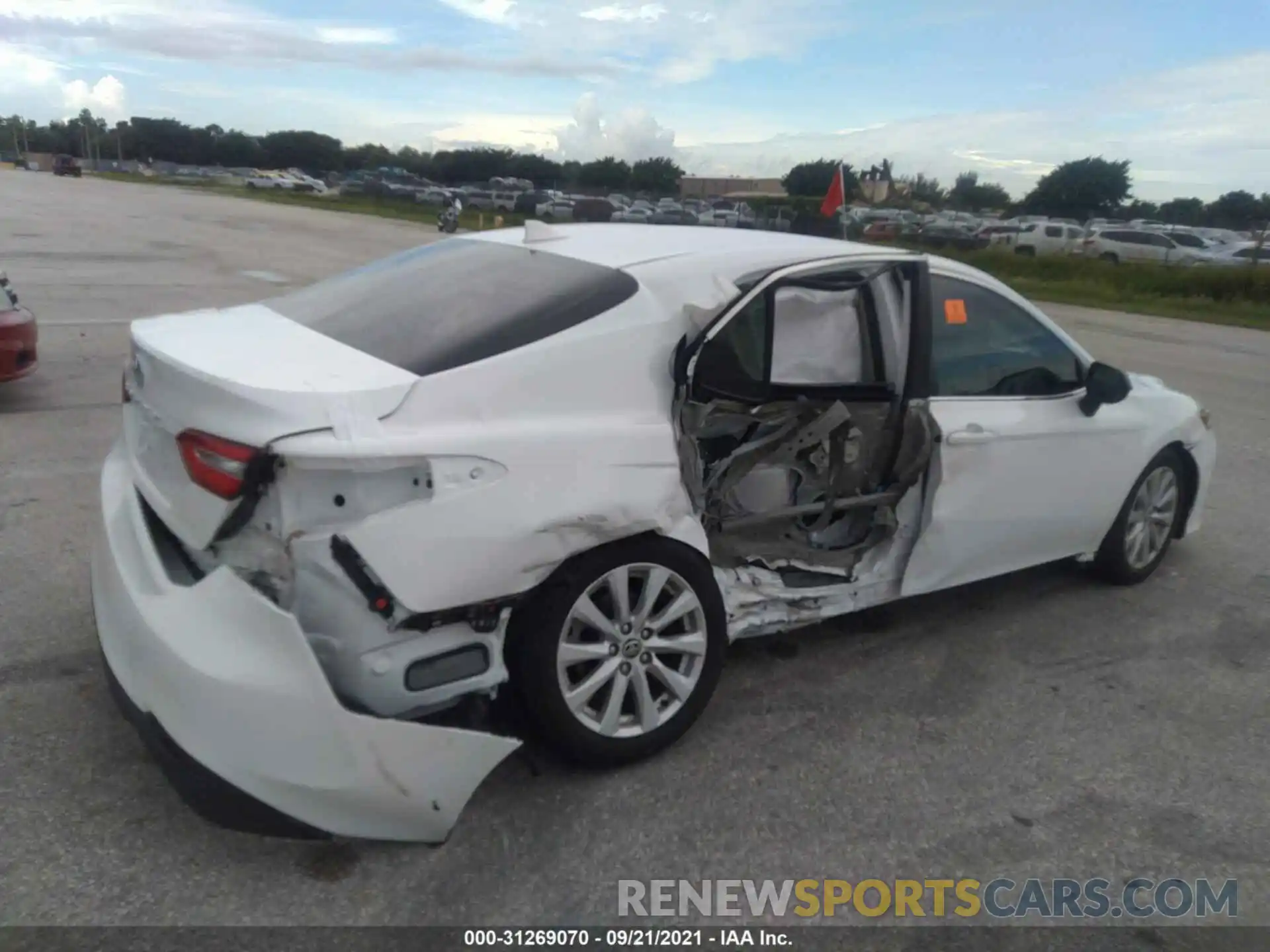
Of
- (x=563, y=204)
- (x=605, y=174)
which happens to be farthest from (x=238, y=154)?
(x=563, y=204)

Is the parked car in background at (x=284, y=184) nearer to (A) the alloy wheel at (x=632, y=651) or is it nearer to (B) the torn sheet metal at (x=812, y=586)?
(B) the torn sheet metal at (x=812, y=586)

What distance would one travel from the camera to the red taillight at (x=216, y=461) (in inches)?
109

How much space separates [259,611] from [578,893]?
111cm

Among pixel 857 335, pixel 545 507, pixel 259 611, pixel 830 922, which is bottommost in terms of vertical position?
pixel 830 922

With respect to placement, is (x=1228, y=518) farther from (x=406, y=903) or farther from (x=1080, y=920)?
(x=406, y=903)

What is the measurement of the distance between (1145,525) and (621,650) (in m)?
3.13

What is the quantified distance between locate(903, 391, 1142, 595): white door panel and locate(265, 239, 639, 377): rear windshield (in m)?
1.53

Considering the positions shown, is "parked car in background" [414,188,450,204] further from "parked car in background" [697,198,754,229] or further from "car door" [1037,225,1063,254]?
"car door" [1037,225,1063,254]

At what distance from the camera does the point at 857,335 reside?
4.08m

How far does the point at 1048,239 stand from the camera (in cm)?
3578

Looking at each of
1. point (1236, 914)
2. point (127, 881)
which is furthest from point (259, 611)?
point (1236, 914)

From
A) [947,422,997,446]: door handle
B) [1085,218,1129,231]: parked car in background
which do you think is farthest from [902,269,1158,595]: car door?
[1085,218,1129,231]: parked car in background

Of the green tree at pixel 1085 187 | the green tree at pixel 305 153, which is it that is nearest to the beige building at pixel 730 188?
the green tree at pixel 1085 187

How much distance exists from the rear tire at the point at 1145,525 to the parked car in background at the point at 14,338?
22.7 feet
